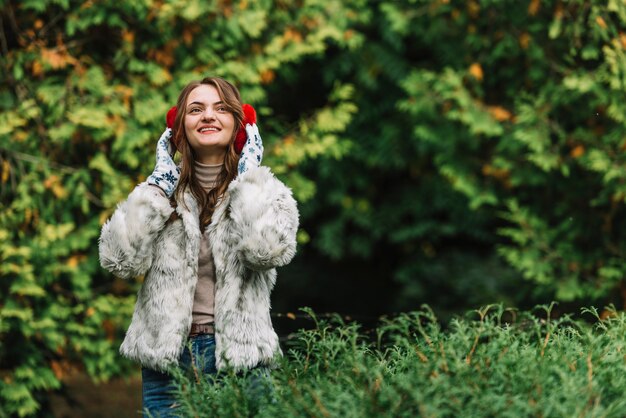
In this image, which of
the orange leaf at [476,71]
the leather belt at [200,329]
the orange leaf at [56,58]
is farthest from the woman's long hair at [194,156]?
the orange leaf at [476,71]

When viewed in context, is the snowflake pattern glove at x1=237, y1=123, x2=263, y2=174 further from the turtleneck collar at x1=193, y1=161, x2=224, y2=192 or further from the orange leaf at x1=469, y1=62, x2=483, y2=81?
the orange leaf at x1=469, y1=62, x2=483, y2=81

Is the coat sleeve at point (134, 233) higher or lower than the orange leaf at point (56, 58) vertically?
lower

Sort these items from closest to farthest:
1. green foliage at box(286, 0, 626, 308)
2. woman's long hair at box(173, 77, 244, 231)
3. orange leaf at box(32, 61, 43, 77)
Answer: woman's long hair at box(173, 77, 244, 231)
orange leaf at box(32, 61, 43, 77)
green foliage at box(286, 0, 626, 308)

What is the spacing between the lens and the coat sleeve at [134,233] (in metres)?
2.74

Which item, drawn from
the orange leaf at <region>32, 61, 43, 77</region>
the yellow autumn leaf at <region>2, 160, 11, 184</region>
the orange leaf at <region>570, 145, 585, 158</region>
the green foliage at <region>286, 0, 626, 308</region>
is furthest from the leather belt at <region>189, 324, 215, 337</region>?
the orange leaf at <region>570, 145, 585, 158</region>

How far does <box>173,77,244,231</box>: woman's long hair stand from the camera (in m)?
2.93

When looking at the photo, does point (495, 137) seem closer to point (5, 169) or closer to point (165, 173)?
point (5, 169)

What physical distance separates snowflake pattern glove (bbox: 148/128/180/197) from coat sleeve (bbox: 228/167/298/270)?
0.78 feet

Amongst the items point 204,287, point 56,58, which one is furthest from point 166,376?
point 56,58

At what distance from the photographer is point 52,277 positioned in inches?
192

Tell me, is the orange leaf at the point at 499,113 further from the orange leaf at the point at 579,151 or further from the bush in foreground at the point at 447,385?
the bush in foreground at the point at 447,385

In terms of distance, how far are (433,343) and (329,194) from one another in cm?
431

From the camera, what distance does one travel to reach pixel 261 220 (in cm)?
271

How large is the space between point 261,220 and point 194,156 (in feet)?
1.61
